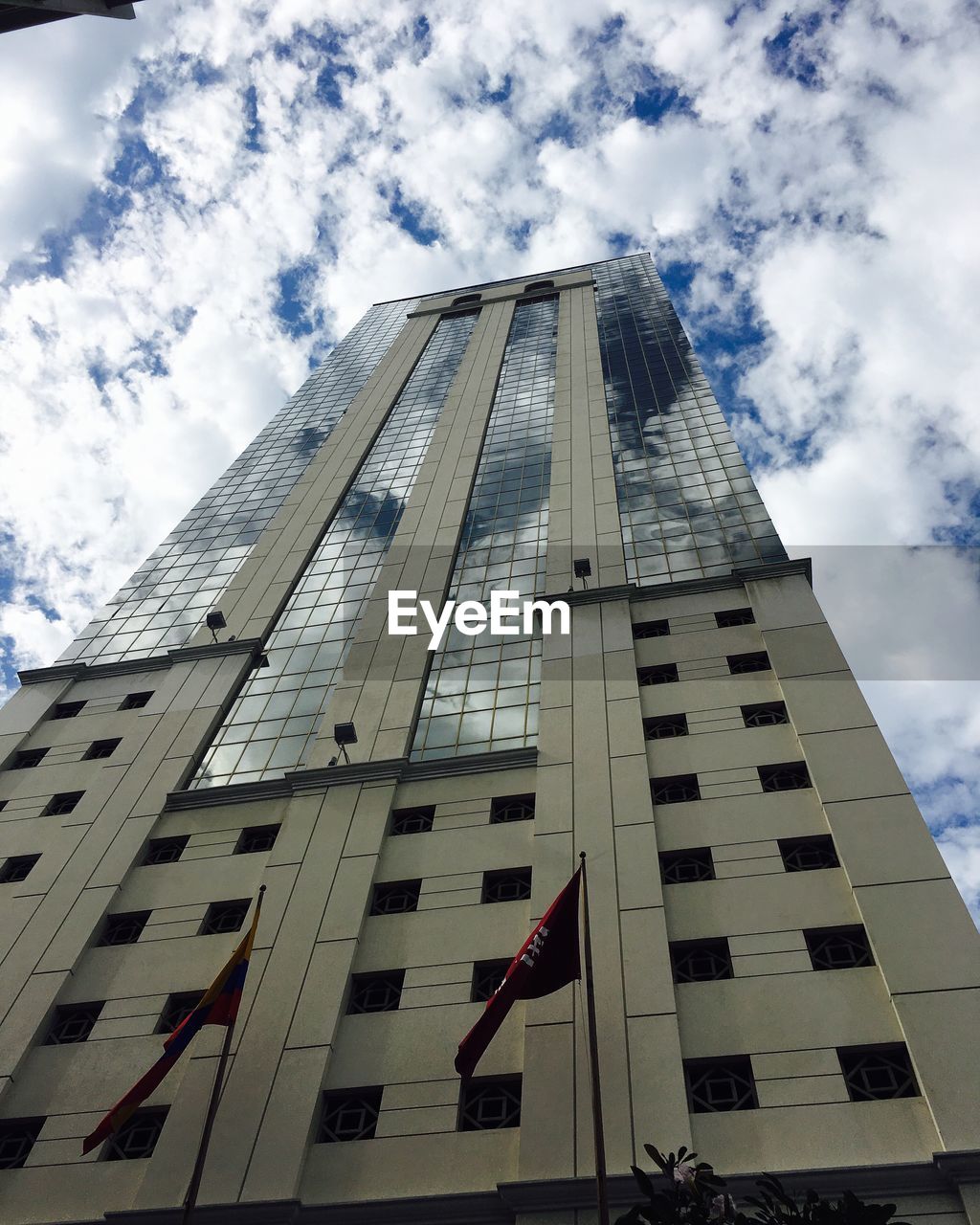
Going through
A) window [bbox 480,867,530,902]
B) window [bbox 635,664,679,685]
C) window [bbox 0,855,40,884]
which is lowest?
window [bbox 480,867,530,902]

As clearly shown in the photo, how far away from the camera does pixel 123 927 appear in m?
24.5

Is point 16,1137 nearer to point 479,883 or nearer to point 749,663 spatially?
point 479,883

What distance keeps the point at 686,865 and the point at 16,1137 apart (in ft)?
52.1

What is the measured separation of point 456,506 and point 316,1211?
1188 inches

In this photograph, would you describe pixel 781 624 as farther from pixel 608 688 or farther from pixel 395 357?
pixel 395 357

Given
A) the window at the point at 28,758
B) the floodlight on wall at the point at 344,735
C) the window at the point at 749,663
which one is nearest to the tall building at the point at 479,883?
the window at the point at 749,663

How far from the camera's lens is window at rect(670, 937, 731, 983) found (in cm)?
1972

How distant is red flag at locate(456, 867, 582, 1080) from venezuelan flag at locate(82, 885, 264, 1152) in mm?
5114

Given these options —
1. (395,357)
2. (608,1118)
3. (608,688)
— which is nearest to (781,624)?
(608,688)

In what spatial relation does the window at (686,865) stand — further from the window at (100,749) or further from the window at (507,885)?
the window at (100,749)

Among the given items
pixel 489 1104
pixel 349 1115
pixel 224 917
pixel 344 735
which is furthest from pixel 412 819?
pixel 489 1104

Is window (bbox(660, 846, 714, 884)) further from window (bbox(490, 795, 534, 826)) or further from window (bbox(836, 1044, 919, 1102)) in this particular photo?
window (bbox(836, 1044, 919, 1102))

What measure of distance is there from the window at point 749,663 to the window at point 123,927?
59.3 feet

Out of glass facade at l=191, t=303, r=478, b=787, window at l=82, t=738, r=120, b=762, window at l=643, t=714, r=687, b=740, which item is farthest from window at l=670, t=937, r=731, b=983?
window at l=82, t=738, r=120, b=762
